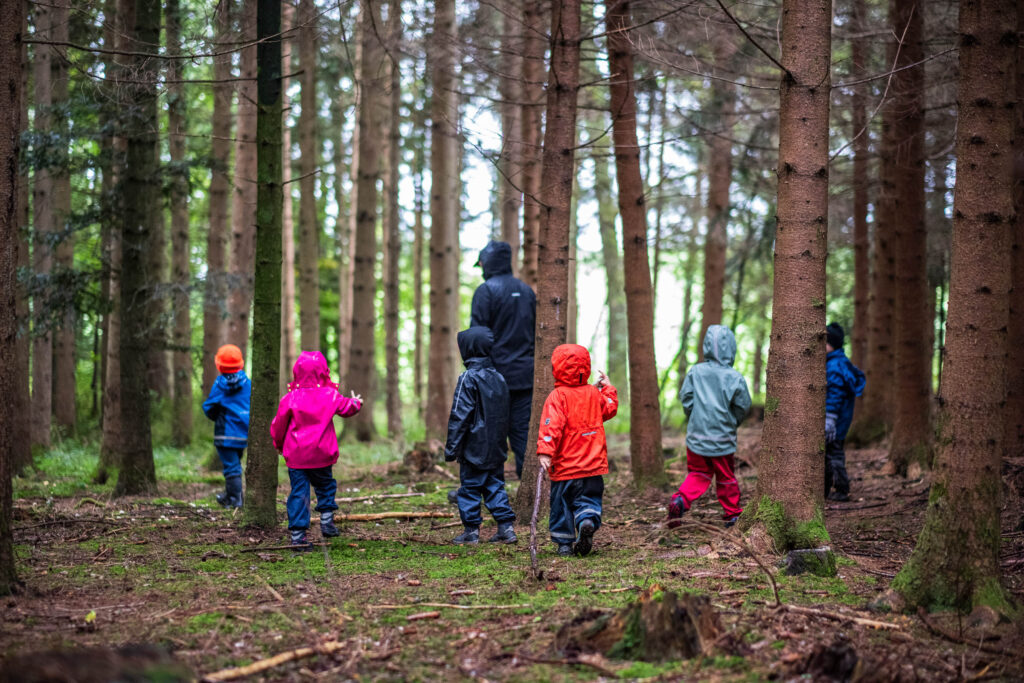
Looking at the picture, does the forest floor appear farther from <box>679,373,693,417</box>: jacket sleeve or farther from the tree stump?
<box>679,373,693,417</box>: jacket sleeve

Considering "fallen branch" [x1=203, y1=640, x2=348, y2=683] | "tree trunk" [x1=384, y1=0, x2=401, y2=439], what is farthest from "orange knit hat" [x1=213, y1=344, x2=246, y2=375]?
"tree trunk" [x1=384, y1=0, x2=401, y2=439]

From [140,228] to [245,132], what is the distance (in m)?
5.58

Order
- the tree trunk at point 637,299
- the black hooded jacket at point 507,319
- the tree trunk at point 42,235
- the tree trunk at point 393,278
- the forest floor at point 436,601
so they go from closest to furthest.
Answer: the forest floor at point 436,601, the black hooded jacket at point 507,319, the tree trunk at point 637,299, the tree trunk at point 42,235, the tree trunk at point 393,278

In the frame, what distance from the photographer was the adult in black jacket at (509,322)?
826 cm

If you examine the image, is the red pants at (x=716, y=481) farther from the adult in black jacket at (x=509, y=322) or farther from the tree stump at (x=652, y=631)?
the tree stump at (x=652, y=631)

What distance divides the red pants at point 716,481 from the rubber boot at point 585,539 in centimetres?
150

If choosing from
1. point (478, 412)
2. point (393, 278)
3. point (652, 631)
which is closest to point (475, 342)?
point (478, 412)

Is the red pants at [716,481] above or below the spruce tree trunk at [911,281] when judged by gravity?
below

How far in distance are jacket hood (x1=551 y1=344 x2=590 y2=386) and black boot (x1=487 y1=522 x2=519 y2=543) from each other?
1.37 metres

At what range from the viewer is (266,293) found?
7336mm

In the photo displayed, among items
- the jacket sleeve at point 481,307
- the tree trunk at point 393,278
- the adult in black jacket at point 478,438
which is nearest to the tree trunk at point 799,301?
the adult in black jacket at point 478,438

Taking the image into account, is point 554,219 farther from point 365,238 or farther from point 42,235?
point 365,238

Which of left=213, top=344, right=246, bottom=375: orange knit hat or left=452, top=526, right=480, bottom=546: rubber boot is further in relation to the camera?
left=213, top=344, right=246, bottom=375: orange knit hat

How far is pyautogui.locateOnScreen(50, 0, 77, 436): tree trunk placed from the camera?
11555mm
